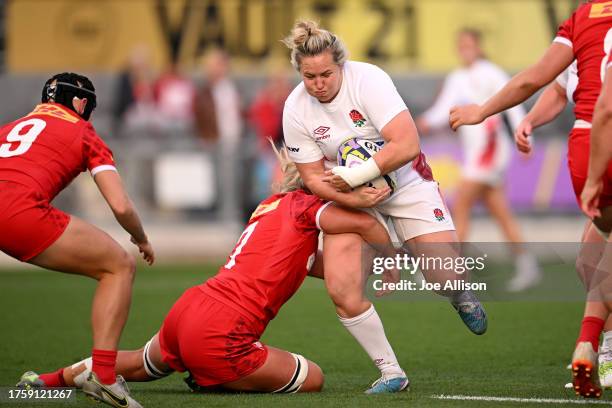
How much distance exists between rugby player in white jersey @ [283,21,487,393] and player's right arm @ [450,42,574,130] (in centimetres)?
42

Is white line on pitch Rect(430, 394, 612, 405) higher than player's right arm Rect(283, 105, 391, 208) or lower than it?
lower

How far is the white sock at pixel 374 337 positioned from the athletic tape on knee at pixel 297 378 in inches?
12.8

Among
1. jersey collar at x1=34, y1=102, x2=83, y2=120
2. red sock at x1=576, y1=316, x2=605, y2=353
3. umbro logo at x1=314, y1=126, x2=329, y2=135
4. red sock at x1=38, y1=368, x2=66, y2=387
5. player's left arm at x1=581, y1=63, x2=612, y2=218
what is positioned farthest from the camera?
umbro logo at x1=314, y1=126, x2=329, y2=135

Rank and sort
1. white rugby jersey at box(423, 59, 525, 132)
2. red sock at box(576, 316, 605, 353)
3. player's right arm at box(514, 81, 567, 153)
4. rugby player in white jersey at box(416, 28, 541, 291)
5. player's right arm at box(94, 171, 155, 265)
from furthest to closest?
white rugby jersey at box(423, 59, 525, 132) < rugby player in white jersey at box(416, 28, 541, 291) < player's right arm at box(514, 81, 567, 153) < player's right arm at box(94, 171, 155, 265) < red sock at box(576, 316, 605, 353)

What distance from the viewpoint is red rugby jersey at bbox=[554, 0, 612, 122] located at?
19.5 feet

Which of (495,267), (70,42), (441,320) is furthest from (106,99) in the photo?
(495,267)

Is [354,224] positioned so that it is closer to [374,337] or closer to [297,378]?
[374,337]

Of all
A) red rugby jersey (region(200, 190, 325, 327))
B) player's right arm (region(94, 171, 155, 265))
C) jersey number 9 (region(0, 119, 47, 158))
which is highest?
jersey number 9 (region(0, 119, 47, 158))

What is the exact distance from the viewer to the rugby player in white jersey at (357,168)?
6660 millimetres

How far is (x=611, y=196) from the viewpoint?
6012mm

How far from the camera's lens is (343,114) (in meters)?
6.87

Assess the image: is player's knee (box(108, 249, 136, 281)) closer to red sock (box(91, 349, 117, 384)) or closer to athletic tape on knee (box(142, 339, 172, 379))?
red sock (box(91, 349, 117, 384))

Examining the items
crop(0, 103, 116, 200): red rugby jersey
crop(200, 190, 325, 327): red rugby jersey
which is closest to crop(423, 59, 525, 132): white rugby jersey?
crop(200, 190, 325, 327): red rugby jersey

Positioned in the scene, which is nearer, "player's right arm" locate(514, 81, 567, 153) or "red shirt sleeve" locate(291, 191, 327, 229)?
"red shirt sleeve" locate(291, 191, 327, 229)
